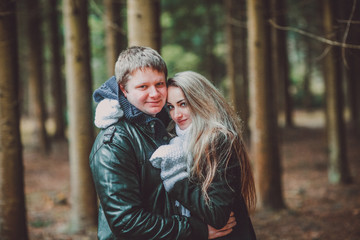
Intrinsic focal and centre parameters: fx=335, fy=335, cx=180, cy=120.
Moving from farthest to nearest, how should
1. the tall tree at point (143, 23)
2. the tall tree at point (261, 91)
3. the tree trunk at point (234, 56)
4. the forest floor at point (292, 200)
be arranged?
the tree trunk at point (234, 56) < the tall tree at point (261, 91) < the forest floor at point (292, 200) < the tall tree at point (143, 23)

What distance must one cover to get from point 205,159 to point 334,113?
8257 mm

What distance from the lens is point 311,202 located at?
343 inches

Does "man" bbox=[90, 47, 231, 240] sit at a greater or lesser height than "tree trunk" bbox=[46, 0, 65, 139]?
lesser

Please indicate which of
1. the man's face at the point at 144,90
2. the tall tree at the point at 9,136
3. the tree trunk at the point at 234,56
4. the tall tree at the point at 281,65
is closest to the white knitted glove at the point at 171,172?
the man's face at the point at 144,90

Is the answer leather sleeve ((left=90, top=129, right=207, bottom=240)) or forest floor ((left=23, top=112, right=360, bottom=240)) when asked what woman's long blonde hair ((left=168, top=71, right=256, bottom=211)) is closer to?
leather sleeve ((left=90, top=129, right=207, bottom=240))

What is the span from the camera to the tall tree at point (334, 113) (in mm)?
9078

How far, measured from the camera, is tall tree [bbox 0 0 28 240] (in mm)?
4457

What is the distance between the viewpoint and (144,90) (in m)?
2.46

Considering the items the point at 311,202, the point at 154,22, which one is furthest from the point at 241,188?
the point at 311,202

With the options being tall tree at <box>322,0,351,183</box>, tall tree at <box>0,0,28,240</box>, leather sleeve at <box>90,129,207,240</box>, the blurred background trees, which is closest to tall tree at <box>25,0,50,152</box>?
the blurred background trees

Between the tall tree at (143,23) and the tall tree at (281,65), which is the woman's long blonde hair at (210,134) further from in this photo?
the tall tree at (281,65)

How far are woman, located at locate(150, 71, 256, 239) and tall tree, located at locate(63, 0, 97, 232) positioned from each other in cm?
382

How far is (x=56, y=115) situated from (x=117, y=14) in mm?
8243

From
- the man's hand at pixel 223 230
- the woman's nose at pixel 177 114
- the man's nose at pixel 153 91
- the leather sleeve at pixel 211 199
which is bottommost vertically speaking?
the man's hand at pixel 223 230
